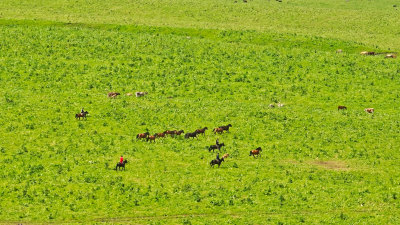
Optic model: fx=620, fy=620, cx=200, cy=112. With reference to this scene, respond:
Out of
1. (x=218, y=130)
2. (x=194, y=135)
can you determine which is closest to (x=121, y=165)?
(x=194, y=135)

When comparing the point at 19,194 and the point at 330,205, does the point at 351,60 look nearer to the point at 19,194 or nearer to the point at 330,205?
the point at 330,205

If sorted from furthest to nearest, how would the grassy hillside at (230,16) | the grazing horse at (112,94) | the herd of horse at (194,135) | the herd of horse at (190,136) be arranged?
the grassy hillside at (230,16) < the grazing horse at (112,94) < the herd of horse at (194,135) < the herd of horse at (190,136)

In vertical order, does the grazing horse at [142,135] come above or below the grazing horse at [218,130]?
above

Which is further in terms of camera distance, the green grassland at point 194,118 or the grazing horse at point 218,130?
the grazing horse at point 218,130

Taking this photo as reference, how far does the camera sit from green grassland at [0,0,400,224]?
3644 centimetres

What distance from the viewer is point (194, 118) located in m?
53.0

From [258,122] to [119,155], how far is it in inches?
535

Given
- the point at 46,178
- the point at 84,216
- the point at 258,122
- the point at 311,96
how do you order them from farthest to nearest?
1. the point at 311,96
2. the point at 258,122
3. the point at 46,178
4. the point at 84,216

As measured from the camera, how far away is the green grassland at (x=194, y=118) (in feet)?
120

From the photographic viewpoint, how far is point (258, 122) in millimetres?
52094

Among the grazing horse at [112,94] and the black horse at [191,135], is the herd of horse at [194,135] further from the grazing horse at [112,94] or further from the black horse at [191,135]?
the grazing horse at [112,94]

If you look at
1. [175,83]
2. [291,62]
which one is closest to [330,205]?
[175,83]

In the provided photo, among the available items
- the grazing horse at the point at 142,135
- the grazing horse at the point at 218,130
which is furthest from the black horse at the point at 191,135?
the grazing horse at the point at 142,135

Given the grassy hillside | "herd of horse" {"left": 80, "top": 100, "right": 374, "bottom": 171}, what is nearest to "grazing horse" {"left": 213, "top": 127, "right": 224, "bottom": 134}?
"herd of horse" {"left": 80, "top": 100, "right": 374, "bottom": 171}
